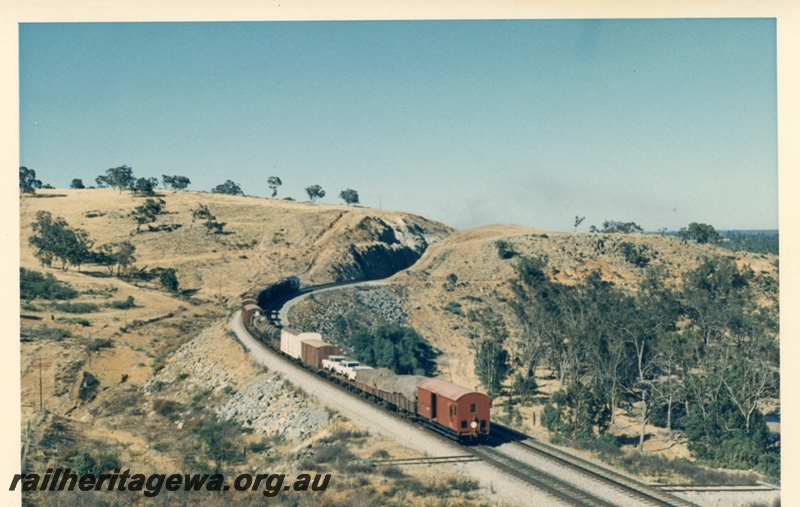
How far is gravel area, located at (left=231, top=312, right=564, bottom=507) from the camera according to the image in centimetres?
2614

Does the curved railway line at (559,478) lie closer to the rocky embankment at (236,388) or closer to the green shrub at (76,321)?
the rocky embankment at (236,388)

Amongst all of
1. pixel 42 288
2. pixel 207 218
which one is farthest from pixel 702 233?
pixel 42 288

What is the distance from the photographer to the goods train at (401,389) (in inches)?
1277

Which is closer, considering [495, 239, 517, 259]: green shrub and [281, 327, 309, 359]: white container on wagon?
[281, 327, 309, 359]: white container on wagon

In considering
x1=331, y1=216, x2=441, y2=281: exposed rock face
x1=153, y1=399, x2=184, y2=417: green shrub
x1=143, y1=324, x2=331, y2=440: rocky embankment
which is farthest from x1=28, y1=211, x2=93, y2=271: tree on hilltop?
x1=153, y1=399, x2=184, y2=417: green shrub

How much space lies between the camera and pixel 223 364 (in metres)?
55.8

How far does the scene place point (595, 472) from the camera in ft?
98.0

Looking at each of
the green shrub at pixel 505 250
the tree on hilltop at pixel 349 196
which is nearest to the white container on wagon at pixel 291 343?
the green shrub at pixel 505 250

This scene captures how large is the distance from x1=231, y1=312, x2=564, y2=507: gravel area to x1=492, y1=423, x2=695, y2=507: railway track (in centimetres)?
379

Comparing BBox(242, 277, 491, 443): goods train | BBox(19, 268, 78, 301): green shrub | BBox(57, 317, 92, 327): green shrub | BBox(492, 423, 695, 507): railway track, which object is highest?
BBox(19, 268, 78, 301): green shrub

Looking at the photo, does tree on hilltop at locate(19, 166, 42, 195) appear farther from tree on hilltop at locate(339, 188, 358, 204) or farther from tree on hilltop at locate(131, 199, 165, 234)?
tree on hilltop at locate(339, 188, 358, 204)

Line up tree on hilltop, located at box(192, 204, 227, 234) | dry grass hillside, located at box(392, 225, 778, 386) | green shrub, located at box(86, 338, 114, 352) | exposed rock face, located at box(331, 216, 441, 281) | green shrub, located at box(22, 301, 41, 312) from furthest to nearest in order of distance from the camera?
tree on hilltop, located at box(192, 204, 227, 234), exposed rock face, located at box(331, 216, 441, 281), dry grass hillside, located at box(392, 225, 778, 386), green shrub, located at box(22, 301, 41, 312), green shrub, located at box(86, 338, 114, 352)

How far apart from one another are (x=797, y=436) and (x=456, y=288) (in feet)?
255

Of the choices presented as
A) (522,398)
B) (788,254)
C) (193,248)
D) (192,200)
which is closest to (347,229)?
(193,248)
